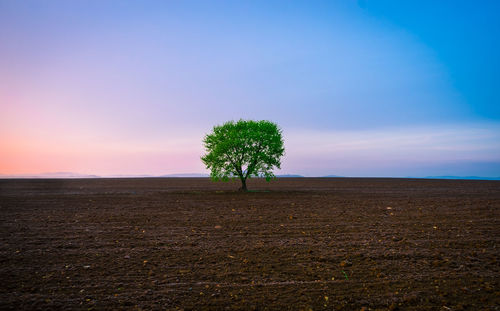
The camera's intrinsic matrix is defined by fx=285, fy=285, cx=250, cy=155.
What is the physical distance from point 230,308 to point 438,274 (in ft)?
20.9

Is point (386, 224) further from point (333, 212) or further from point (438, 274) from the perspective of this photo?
point (438, 274)

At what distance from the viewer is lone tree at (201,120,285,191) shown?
40.2 meters

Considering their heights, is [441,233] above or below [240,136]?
below

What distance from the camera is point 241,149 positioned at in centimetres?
4062

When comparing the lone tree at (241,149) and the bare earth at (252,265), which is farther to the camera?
the lone tree at (241,149)

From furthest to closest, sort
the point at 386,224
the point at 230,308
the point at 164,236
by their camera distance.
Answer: the point at 386,224 < the point at 164,236 < the point at 230,308

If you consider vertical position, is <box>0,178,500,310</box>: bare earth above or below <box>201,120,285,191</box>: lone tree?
below

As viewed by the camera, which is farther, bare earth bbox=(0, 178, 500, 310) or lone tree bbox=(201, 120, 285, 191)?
lone tree bbox=(201, 120, 285, 191)

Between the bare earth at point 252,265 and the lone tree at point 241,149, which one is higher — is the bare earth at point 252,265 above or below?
below

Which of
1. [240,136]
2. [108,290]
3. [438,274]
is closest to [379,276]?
[438,274]

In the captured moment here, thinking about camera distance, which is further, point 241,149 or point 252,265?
point 241,149

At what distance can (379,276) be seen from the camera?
327 inches

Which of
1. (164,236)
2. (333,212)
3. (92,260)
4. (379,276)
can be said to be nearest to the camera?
(379,276)

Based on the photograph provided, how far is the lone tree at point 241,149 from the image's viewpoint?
40250mm
